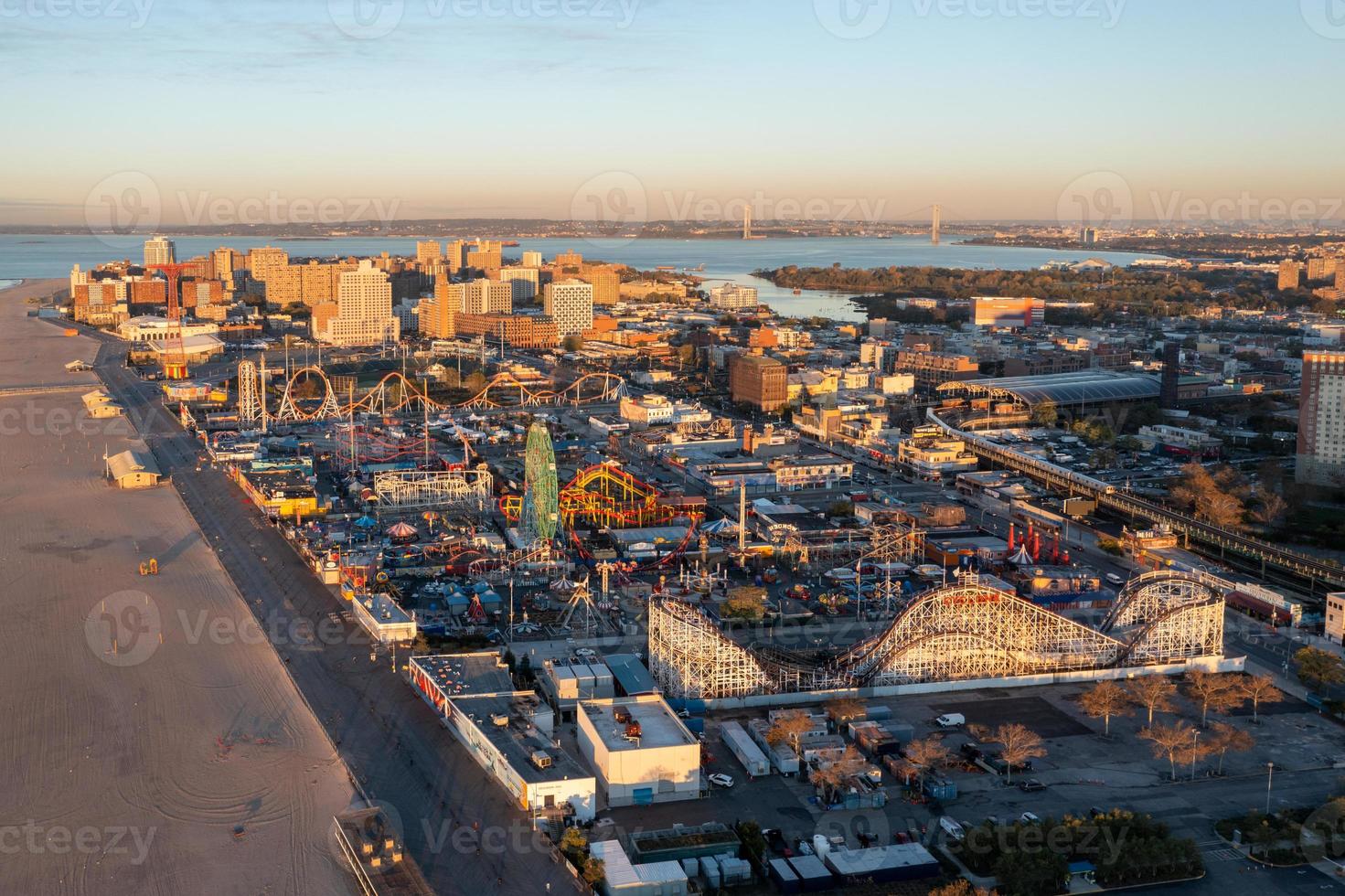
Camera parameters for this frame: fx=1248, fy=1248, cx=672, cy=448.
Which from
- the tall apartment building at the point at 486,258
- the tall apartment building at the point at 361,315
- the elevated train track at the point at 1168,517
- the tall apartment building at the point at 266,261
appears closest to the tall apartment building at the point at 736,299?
the tall apartment building at the point at 486,258

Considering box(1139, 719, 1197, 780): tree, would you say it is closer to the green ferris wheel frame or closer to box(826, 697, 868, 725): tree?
box(826, 697, 868, 725): tree

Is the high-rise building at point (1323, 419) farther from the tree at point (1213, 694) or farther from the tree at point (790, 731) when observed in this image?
the tree at point (790, 731)

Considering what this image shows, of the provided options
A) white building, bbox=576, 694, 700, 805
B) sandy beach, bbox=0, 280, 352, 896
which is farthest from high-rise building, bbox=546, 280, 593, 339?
white building, bbox=576, 694, 700, 805

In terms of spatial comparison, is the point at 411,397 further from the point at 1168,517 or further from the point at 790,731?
the point at 790,731

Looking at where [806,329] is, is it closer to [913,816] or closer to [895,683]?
[895,683]

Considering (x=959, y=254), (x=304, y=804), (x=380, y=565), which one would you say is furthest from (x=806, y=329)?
(x=959, y=254)
